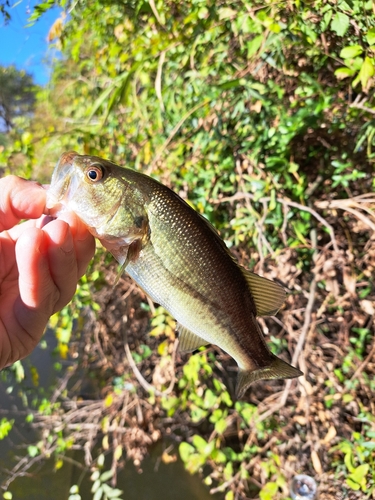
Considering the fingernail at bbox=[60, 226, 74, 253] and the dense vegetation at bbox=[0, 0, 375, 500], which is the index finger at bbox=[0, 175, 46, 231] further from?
the dense vegetation at bbox=[0, 0, 375, 500]

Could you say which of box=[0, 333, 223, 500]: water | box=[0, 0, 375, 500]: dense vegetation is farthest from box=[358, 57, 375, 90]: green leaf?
box=[0, 333, 223, 500]: water

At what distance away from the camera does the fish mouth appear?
1124 mm

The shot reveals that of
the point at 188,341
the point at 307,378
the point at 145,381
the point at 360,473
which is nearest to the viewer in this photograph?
the point at 188,341

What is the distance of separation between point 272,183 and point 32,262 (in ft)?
5.10

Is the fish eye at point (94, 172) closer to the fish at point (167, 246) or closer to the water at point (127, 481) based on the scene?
the fish at point (167, 246)

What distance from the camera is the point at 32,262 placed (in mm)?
992

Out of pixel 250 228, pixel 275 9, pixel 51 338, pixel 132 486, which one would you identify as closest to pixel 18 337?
pixel 250 228

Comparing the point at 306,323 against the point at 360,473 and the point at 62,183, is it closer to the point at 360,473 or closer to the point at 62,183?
the point at 360,473

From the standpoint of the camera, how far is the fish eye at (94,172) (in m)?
1.11

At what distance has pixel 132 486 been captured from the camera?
10.7 ft

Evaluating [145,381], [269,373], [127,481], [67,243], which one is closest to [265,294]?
[269,373]

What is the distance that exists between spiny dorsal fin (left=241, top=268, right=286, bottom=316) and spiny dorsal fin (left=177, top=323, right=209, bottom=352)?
199mm

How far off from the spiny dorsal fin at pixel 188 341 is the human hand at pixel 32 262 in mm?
350

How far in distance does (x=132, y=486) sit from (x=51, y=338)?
1.98m
